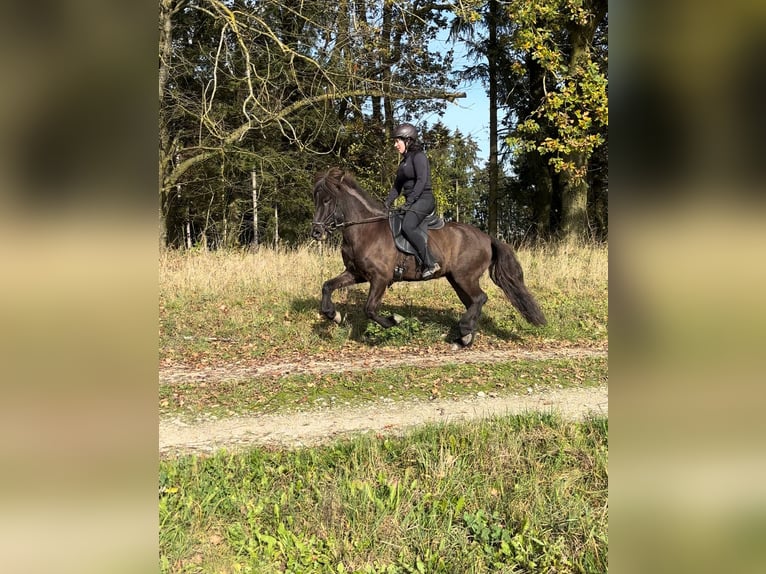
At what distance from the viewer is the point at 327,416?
6.01m

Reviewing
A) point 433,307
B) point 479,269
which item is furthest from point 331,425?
point 433,307

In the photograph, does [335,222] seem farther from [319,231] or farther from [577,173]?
[577,173]

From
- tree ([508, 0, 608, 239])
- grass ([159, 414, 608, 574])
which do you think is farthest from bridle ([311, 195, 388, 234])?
tree ([508, 0, 608, 239])

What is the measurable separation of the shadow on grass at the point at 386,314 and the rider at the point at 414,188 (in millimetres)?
1518

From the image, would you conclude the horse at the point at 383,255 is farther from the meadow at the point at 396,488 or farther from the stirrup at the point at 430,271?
the meadow at the point at 396,488

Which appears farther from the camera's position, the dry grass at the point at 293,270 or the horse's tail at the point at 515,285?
the dry grass at the point at 293,270

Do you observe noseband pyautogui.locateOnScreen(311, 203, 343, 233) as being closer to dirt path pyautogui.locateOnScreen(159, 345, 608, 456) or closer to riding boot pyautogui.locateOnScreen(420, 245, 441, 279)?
riding boot pyautogui.locateOnScreen(420, 245, 441, 279)

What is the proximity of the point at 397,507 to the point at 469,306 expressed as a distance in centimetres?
619

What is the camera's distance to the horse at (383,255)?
880 centimetres

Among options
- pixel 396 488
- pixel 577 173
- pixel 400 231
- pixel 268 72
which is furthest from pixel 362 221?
pixel 577 173

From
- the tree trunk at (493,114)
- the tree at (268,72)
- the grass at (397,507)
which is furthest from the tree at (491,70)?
the grass at (397,507)

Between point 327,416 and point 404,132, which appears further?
point 404,132
